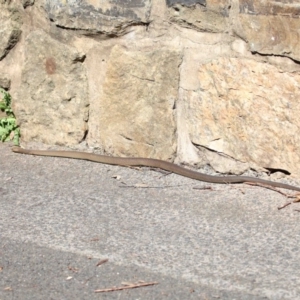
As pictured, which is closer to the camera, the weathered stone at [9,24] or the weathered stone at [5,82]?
the weathered stone at [9,24]

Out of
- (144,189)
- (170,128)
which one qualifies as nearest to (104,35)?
(170,128)

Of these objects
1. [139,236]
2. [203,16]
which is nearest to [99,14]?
[203,16]

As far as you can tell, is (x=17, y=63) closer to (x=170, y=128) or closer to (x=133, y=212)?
(x=170, y=128)

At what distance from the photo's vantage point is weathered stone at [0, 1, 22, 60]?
470cm

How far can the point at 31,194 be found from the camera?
4.04m

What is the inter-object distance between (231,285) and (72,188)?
1333 mm

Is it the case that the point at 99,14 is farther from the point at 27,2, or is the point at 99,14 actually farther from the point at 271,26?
the point at 271,26

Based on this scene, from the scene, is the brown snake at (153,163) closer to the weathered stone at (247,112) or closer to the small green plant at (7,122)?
the weathered stone at (247,112)

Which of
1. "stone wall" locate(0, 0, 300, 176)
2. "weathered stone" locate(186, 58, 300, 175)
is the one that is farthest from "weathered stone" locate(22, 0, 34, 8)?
"weathered stone" locate(186, 58, 300, 175)

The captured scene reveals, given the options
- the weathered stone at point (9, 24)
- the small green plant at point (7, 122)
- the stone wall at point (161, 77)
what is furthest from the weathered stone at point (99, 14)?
the small green plant at point (7, 122)

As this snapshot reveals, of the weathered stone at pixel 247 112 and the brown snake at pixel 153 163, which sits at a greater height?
the weathered stone at pixel 247 112

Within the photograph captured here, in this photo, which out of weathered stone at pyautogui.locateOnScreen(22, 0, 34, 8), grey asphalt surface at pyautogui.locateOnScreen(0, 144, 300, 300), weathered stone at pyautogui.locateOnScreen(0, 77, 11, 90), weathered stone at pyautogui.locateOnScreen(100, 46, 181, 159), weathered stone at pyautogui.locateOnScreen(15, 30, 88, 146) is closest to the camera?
grey asphalt surface at pyautogui.locateOnScreen(0, 144, 300, 300)

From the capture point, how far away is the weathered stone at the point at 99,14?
4230mm

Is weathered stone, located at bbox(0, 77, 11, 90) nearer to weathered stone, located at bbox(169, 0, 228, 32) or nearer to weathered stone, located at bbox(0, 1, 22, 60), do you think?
weathered stone, located at bbox(0, 1, 22, 60)
